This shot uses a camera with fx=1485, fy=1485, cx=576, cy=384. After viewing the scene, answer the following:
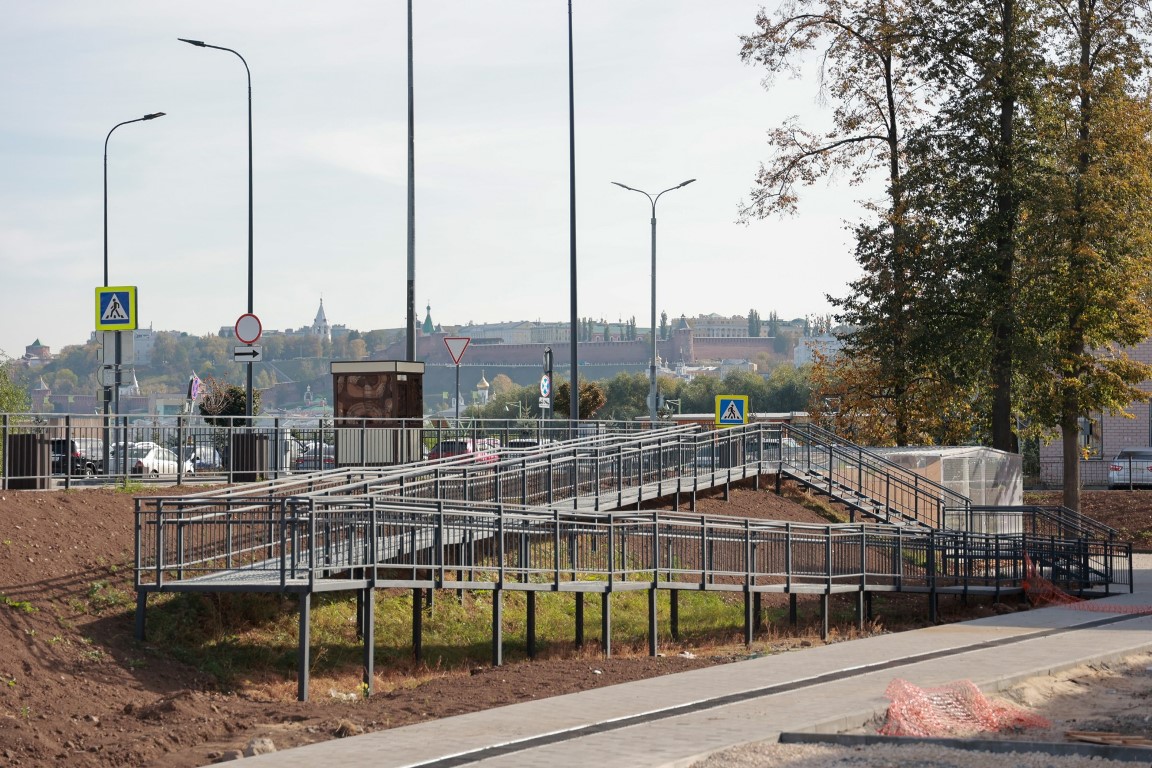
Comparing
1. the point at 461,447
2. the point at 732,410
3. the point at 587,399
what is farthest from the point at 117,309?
the point at 587,399

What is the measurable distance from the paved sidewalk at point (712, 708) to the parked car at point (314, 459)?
1236 centimetres

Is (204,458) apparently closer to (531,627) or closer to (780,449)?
(531,627)

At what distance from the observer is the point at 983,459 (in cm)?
3562

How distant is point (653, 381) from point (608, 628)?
3146 cm

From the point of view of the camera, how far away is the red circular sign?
1195 inches

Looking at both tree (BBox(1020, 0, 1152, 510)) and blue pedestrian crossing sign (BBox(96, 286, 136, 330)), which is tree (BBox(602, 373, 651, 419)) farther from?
blue pedestrian crossing sign (BBox(96, 286, 136, 330))

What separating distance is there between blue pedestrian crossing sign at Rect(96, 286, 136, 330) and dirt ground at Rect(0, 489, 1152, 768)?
16.0 ft

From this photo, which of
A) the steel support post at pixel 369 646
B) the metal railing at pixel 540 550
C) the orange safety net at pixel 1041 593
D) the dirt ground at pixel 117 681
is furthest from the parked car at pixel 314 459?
the orange safety net at pixel 1041 593

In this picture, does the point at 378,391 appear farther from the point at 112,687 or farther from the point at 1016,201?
the point at 1016,201

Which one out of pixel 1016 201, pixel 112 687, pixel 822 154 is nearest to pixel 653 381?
pixel 822 154

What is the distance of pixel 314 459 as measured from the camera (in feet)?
94.2

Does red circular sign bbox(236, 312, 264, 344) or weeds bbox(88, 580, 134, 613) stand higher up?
red circular sign bbox(236, 312, 264, 344)

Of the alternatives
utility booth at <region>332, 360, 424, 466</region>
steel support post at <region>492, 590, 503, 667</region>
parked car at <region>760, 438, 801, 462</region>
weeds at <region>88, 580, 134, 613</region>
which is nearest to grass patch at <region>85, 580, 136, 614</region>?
weeds at <region>88, 580, 134, 613</region>

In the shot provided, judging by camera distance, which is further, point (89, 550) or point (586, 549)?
point (586, 549)
